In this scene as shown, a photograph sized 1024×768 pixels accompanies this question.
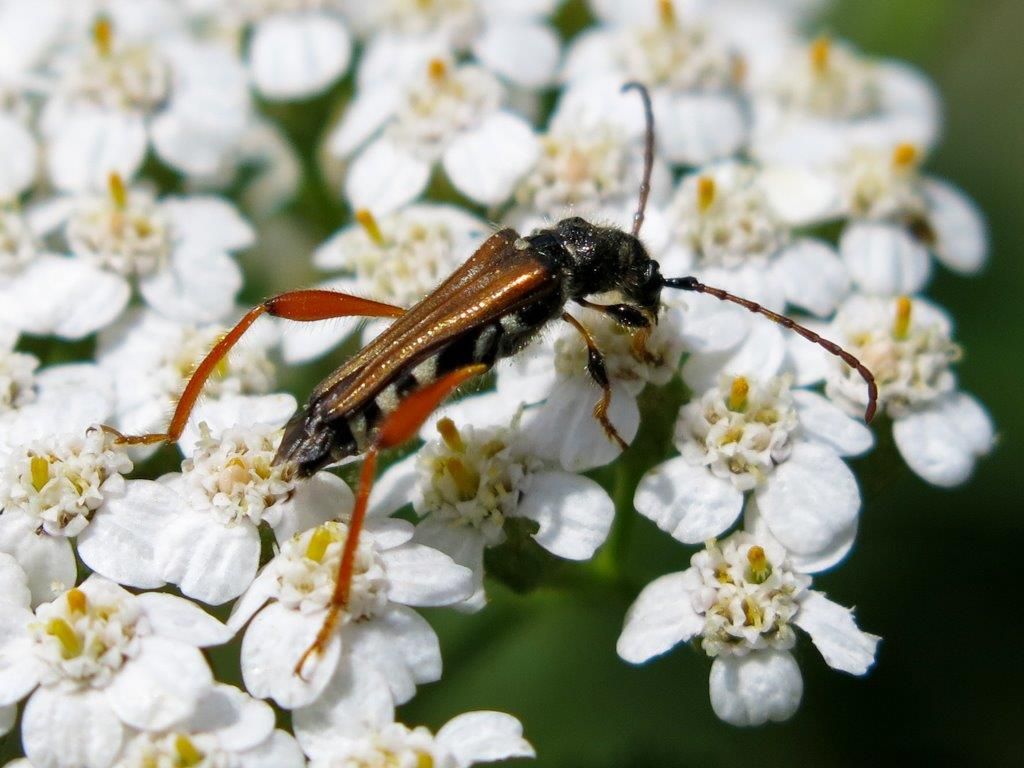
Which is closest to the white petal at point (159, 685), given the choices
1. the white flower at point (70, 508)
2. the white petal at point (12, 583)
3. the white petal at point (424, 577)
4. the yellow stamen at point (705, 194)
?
the white flower at point (70, 508)

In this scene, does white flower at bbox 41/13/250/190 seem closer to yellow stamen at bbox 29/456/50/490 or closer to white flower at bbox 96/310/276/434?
white flower at bbox 96/310/276/434

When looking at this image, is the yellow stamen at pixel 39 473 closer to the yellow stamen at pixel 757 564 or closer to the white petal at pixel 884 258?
the yellow stamen at pixel 757 564

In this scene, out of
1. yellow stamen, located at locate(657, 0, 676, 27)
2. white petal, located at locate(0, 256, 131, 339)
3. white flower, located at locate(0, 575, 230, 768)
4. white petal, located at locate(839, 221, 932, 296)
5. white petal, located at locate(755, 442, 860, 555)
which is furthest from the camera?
yellow stamen, located at locate(657, 0, 676, 27)

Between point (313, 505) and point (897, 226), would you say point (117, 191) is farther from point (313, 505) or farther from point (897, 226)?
point (897, 226)

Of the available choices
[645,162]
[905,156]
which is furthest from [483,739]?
[905,156]

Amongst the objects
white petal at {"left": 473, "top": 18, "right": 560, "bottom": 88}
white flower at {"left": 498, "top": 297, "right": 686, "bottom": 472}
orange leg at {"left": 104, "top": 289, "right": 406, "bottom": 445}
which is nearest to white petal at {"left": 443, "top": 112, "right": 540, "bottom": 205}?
white petal at {"left": 473, "top": 18, "right": 560, "bottom": 88}

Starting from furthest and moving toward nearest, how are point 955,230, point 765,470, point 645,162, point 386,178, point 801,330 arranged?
1. point 955,230
2. point 386,178
3. point 645,162
4. point 801,330
5. point 765,470
